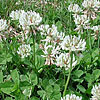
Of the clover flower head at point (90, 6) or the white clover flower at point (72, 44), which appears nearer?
the white clover flower at point (72, 44)

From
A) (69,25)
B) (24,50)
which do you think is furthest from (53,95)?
(69,25)

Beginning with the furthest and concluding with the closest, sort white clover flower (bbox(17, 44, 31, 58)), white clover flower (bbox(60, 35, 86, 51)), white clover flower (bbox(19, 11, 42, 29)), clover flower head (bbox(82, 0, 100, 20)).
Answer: clover flower head (bbox(82, 0, 100, 20)), white clover flower (bbox(17, 44, 31, 58)), white clover flower (bbox(19, 11, 42, 29)), white clover flower (bbox(60, 35, 86, 51))

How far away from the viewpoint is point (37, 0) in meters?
3.68

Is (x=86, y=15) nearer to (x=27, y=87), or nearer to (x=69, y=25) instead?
(x=69, y=25)

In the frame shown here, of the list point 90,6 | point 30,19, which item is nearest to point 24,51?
point 30,19

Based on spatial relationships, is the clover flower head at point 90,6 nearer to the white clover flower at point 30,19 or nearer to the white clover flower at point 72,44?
the white clover flower at point 30,19

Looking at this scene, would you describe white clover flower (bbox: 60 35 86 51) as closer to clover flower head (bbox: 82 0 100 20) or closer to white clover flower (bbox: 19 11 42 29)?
white clover flower (bbox: 19 11 42 29)

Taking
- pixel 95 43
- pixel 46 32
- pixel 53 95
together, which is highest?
pixel 46 32

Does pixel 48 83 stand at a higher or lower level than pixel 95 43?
lower

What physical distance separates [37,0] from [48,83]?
221 cm


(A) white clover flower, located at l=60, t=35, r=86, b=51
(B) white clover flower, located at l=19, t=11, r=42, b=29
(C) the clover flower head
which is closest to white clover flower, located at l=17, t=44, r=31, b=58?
(B) white clover flower, located at l=19, t=11, r=42, b=29

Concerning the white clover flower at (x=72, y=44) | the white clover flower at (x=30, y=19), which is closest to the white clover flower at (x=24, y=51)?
the white clover flower at (x=30, y=19)

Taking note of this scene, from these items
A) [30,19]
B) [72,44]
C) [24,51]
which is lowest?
[24,51]

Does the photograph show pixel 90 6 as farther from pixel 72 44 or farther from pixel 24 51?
pixel 72 44
